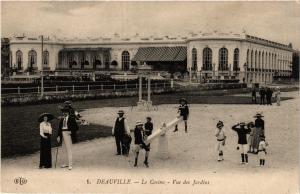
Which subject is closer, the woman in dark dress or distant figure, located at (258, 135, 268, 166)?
the woman in dark dress

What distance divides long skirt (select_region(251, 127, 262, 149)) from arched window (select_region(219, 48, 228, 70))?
161 ft

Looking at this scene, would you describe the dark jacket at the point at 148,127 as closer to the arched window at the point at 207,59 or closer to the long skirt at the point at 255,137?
the long skirt at the point at 255,137

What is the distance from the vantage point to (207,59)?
61.1 metres

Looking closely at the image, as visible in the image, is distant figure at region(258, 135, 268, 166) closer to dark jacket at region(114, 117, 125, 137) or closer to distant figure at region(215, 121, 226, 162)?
distant figure at region(215, 121, 226, 162)

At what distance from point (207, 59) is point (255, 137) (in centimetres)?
5003

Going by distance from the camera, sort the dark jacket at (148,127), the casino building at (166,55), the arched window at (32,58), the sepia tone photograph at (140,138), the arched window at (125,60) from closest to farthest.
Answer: the sepia tone photograph at (140,138)
the dark jacket at (148,127)
the casino building at (166,55)
the arched window at (32,58)
the arched window at (125,60)

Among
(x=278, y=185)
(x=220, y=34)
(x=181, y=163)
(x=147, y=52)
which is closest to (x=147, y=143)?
(x=181, y=163)

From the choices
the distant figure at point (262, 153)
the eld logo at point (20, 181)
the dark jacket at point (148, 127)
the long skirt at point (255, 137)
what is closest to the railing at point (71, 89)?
the eld logo at point (20, 181)

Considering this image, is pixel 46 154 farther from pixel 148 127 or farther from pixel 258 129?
pixel 258 129

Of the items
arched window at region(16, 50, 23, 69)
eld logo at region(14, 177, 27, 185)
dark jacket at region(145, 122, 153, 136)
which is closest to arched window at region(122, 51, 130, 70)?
arched window at region(16, 50, 23, 69)

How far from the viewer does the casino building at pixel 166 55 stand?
5934cm

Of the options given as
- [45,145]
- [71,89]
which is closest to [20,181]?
[45,145]

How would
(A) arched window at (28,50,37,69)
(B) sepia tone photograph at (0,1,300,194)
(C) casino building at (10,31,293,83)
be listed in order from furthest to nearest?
(A) arched window at (28,50,37,69) → (C) casino building at (10,31,293,83) → (B) sepia tone photograph at (0,1,300,194)

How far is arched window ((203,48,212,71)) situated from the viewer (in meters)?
60.5
